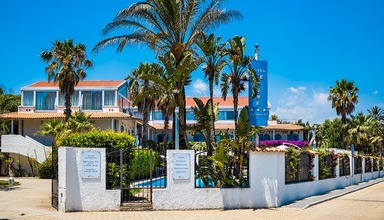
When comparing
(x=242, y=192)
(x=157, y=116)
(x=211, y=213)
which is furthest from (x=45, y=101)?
(x=211, y=213)

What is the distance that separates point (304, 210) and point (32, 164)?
2653 cm

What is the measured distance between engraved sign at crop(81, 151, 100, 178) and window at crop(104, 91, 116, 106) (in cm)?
3217

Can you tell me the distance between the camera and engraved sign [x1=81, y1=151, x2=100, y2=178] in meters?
16.4

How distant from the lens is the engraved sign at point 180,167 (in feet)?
55.4

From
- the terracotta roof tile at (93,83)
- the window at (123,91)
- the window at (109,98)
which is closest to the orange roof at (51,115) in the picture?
the window at (109,98)

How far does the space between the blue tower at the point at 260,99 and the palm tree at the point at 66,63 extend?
67.1 ft

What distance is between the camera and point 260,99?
25609 millimetres

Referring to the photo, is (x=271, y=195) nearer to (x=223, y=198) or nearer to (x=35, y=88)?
(x=223, y=198)

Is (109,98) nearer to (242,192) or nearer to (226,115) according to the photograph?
(226,115)

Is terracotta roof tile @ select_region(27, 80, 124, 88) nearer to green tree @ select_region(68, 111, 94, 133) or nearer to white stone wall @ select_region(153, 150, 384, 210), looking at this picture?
green tree @ select_region(68, 111, 94, 133)

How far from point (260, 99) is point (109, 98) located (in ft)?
84.4

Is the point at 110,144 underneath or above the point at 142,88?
underneath

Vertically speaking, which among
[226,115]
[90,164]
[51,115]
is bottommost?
[90,164]

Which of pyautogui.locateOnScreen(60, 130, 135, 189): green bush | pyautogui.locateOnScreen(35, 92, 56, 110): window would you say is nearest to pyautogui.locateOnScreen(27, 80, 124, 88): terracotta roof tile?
pyautogui.locateOnScreen(35, 92, 56, 110): window
